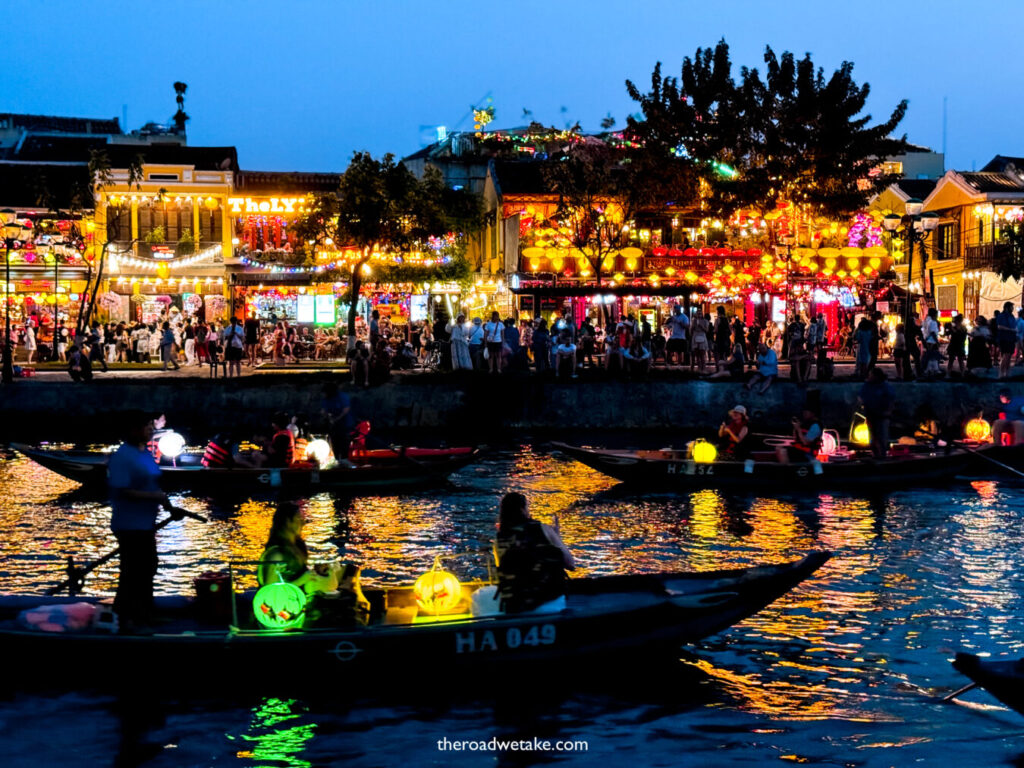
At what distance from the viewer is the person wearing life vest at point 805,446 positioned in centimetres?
2141

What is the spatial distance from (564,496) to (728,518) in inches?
135

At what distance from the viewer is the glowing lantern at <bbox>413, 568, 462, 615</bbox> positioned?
1073cm

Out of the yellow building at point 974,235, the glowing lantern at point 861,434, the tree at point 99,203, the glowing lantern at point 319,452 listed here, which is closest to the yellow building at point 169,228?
the tree at point 99,203

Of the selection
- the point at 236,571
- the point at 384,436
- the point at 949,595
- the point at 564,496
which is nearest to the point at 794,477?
the point at 564,496

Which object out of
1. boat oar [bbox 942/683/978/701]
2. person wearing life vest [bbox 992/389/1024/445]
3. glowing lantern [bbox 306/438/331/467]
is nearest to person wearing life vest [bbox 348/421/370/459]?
glowing lantern [bbox 306/438/331/467]

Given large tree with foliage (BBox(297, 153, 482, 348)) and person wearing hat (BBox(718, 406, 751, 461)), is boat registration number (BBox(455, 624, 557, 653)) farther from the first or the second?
large tree with foliage (BBox(297, 153, 482, 348))

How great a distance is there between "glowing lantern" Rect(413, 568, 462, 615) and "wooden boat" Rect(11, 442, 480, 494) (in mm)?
10195

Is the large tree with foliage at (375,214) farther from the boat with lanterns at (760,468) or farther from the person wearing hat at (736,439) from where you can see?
the person wearing hat at (736,439)

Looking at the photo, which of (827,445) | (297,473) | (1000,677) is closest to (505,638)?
(1000,677)

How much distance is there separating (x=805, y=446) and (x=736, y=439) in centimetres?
118

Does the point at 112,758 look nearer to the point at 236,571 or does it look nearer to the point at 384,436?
the point at 236,571

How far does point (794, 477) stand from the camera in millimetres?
21375

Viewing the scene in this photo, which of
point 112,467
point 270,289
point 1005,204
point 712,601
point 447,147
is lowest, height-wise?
point 712,601

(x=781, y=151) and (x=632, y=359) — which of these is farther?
(x=781, y=151)
